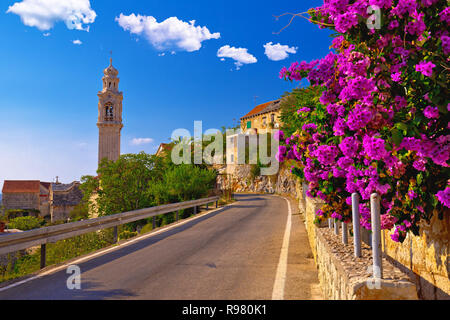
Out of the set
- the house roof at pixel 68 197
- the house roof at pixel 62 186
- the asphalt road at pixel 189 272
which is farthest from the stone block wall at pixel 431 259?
the house roof at pixel 62 186

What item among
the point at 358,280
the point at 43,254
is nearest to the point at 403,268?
the point at 358,280

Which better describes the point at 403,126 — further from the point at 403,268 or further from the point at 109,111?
the point at 109,111

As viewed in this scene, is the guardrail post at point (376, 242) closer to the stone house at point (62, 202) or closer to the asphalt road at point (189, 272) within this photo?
the asphalt road at point (189, 272)

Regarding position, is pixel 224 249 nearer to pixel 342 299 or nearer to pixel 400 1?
pixel 342 299

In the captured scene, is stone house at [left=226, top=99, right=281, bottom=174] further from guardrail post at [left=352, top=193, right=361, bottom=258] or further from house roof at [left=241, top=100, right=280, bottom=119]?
guardrail post at [left=352, top=193, right=361, bottom=258]

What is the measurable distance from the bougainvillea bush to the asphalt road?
7.32ft

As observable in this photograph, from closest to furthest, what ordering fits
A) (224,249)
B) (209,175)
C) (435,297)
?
(435,297) → (224,249) → (209,175)

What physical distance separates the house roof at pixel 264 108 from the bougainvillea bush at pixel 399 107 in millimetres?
58285

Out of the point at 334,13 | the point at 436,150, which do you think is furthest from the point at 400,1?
the point at 436,150

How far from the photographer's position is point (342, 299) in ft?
11.9

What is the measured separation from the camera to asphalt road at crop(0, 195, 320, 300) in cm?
525

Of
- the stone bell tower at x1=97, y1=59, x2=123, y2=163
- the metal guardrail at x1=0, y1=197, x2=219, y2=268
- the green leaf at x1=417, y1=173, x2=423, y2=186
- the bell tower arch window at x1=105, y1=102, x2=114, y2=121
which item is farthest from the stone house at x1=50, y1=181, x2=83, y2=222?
the green leaf at x1=417, y1=173, x2=423, y2=186

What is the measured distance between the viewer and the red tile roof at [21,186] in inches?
3107
